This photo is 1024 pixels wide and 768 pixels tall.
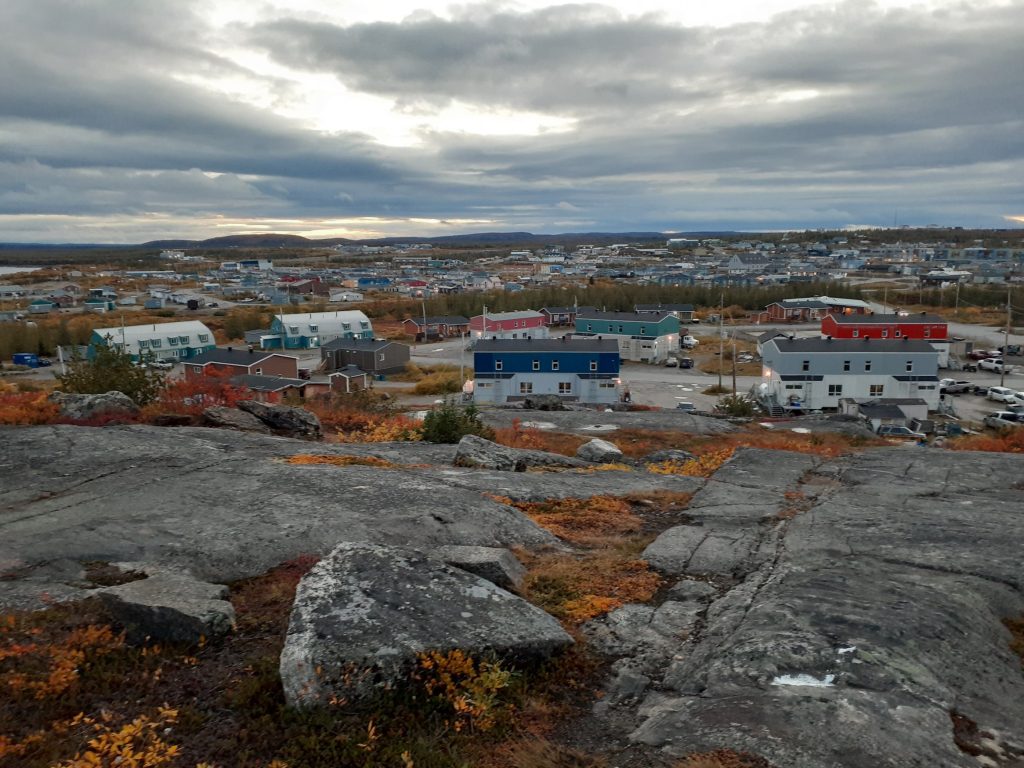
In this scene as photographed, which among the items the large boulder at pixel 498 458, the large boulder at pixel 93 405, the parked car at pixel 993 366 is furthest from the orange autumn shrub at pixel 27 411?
the parked car at pixel 993 366

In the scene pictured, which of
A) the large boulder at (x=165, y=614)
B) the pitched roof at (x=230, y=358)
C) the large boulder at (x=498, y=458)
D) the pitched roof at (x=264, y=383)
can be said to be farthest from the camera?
the pitched roof at (x=230, y=358)

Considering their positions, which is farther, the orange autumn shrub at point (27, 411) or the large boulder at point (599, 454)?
the large boulder at point (599, 454)

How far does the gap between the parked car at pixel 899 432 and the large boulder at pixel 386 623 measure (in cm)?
3782

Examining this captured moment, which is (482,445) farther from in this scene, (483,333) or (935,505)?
(483,333)

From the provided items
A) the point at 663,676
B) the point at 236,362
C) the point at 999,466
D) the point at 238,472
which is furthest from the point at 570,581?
the point at 236,362

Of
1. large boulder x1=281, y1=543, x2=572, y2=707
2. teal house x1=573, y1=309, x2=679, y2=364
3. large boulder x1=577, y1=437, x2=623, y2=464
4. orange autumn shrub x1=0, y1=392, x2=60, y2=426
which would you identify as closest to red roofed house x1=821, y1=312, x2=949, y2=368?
teal house x1=573, y1=309, x2=679, y2=364

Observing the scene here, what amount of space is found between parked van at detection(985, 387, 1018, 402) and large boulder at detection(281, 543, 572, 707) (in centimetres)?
5700

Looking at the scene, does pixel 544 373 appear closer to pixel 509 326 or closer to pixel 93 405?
pixel 509 326

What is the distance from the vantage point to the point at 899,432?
131ft

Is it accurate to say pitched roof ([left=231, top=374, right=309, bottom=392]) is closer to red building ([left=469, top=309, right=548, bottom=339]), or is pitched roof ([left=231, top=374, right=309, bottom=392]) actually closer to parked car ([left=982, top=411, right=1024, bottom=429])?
red building ([left=469, top=309, right=548, bottom=339])

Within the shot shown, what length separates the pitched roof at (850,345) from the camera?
1987 inches

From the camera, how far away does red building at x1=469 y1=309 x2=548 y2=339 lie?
7881 centimetres

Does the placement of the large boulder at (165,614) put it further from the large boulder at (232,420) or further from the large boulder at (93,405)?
the large boulder at (93,405)

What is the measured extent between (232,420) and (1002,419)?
4843cm
